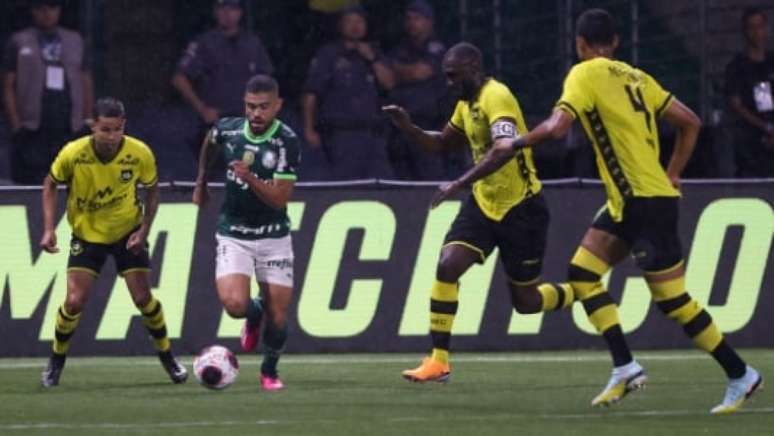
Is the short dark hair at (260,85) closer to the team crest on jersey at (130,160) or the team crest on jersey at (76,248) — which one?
the team crest on jersey at (130,160)

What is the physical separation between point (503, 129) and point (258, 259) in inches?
73.6

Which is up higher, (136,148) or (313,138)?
(136,148)

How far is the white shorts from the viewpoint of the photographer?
13.1 metres

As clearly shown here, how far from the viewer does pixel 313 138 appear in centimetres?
1830

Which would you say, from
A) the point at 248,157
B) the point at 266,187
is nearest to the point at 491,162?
the point at 266,187

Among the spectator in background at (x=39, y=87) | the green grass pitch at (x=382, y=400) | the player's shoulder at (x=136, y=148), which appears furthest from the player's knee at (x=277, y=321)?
the spectator in background at (x=39, y=87)

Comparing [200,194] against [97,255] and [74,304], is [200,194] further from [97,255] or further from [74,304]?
[74,304]

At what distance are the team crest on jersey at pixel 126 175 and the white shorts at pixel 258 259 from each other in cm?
114

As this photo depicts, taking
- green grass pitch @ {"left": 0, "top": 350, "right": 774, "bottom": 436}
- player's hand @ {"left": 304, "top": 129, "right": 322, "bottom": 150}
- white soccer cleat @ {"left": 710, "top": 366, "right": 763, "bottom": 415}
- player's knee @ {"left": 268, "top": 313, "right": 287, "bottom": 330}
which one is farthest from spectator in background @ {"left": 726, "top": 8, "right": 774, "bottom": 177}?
white soccer cleat @ {"left": 710, "top": 366, "right": 763, "bottom": 415}

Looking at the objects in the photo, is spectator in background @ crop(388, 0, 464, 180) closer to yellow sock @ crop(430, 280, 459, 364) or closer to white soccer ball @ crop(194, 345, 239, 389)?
yellow sock @ crop(430, 280, 459, 364)

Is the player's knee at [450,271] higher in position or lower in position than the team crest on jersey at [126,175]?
lower

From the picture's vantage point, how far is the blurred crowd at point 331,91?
17.8m

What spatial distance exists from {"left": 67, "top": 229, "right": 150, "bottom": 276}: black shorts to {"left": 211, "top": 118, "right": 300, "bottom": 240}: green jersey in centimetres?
98

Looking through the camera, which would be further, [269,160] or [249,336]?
[249,336]
